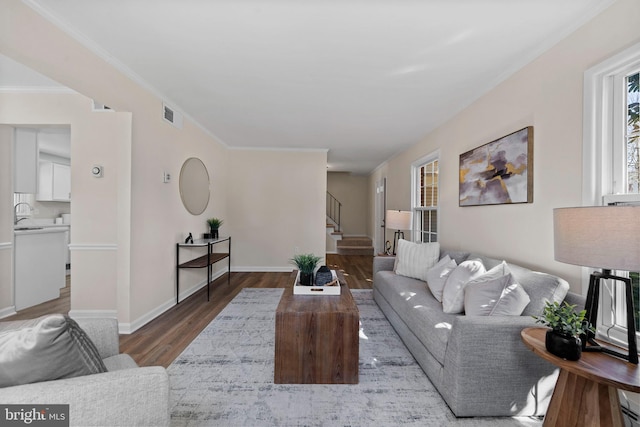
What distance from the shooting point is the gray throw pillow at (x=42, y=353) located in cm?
89

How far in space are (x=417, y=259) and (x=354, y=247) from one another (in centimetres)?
454

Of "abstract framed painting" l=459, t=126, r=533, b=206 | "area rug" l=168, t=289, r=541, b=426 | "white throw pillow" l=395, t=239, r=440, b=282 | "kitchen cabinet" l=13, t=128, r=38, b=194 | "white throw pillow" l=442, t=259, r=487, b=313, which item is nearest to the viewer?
"area rug" l=168, t=289, r=541, b=426

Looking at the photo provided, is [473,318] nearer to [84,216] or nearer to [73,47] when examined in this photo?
[73,47]

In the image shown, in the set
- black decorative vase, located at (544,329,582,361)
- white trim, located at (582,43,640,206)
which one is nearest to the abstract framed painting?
white trim, located at (582,43,640,206)

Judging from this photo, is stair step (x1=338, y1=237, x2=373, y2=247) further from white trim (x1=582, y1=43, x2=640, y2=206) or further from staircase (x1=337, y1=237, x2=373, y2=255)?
white trim (x1=582, y1=43, x2=640, y2=206)

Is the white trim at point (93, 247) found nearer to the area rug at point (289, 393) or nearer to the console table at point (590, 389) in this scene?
the area rug at point (289, 393)

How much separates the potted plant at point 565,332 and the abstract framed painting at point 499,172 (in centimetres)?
116


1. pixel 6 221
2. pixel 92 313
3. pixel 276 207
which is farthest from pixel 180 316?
pixel 276 207

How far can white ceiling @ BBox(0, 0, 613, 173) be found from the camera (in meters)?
1.68

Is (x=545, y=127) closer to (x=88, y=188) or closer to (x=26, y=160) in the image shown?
(x=88, y=188)

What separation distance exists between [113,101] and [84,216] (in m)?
1.37

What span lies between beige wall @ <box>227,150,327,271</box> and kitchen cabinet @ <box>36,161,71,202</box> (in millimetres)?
3619

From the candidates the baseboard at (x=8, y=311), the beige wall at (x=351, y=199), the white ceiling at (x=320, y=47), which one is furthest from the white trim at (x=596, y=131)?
the beige wall at (x=351, y=199)

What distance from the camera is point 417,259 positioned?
122 inches
